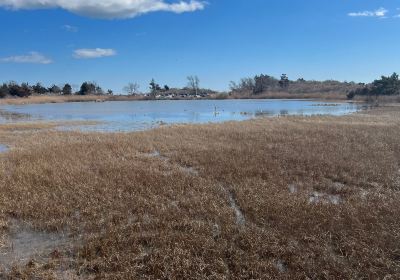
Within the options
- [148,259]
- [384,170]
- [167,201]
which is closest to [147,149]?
[167,201]

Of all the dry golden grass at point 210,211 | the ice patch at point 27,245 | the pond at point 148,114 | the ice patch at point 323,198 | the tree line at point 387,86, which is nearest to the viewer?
the dry golden grass at point 210,211

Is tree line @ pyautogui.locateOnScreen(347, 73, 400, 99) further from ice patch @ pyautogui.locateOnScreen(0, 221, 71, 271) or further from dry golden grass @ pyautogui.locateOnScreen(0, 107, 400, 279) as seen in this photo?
ice patch @ pyautogui.locateOnScreen(0, 221, 71, 271)

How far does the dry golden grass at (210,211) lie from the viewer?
6.99 meters

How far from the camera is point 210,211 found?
9.74m

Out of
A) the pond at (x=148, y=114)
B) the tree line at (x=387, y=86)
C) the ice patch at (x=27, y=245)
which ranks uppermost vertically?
the tree line at (x=387, y=86)

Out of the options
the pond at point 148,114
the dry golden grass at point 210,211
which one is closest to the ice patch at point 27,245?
the dry golden grass at point 210,211

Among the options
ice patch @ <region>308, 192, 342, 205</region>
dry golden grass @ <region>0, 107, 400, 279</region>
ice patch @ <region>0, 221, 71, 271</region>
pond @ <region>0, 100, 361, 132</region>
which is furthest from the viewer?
pond @ <region>0, 100, 361, 132</region>

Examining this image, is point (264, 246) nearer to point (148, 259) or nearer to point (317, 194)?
point (148, 259)

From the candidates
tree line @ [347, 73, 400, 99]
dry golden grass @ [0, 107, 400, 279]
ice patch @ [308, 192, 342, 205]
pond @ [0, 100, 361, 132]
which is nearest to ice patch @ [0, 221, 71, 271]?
dry golden grass @ [0, 107, 400, 279]

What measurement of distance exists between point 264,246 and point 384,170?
8.42m

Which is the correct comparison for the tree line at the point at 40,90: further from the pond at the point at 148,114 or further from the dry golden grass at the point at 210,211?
the dry golden grass at the point at 210,211

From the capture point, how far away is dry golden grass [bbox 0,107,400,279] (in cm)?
699

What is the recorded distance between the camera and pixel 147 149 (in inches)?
757

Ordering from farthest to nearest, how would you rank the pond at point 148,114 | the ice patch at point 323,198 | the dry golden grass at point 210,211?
the pond at point 148,114 → the ice patch at point 323,198 → the dry golden grass at point 210,211
